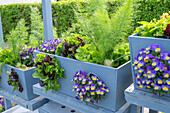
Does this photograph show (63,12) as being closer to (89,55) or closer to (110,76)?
(89,55)

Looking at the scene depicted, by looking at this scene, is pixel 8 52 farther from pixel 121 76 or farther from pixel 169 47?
pixel 169 47

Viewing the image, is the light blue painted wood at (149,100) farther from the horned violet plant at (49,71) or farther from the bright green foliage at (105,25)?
the horned violet plant at (49,71)

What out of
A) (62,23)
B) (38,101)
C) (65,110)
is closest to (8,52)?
(38,101)

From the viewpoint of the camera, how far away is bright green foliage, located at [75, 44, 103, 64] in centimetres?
100

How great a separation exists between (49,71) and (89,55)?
0.29 metres

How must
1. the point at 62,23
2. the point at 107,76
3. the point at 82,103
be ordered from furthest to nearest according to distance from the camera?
→ the point at 62,23 → the point at 82,103 → the point at 107,76

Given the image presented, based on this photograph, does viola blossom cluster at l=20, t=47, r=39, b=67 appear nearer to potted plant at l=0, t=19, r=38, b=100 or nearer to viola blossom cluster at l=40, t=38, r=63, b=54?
potted plant at l=0, t=19, r=38, b=100

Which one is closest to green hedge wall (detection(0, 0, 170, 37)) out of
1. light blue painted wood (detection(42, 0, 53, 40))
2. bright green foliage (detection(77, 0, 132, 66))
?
light blue painted wood (detection(42, 0, 53, 40))

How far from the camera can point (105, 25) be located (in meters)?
0.95

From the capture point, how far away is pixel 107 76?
0.89 m

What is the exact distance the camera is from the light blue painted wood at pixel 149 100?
30.3 inches

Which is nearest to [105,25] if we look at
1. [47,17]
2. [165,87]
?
[165,87]

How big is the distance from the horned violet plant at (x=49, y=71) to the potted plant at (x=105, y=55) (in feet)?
0.13

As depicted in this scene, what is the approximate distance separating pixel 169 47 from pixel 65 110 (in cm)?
94
